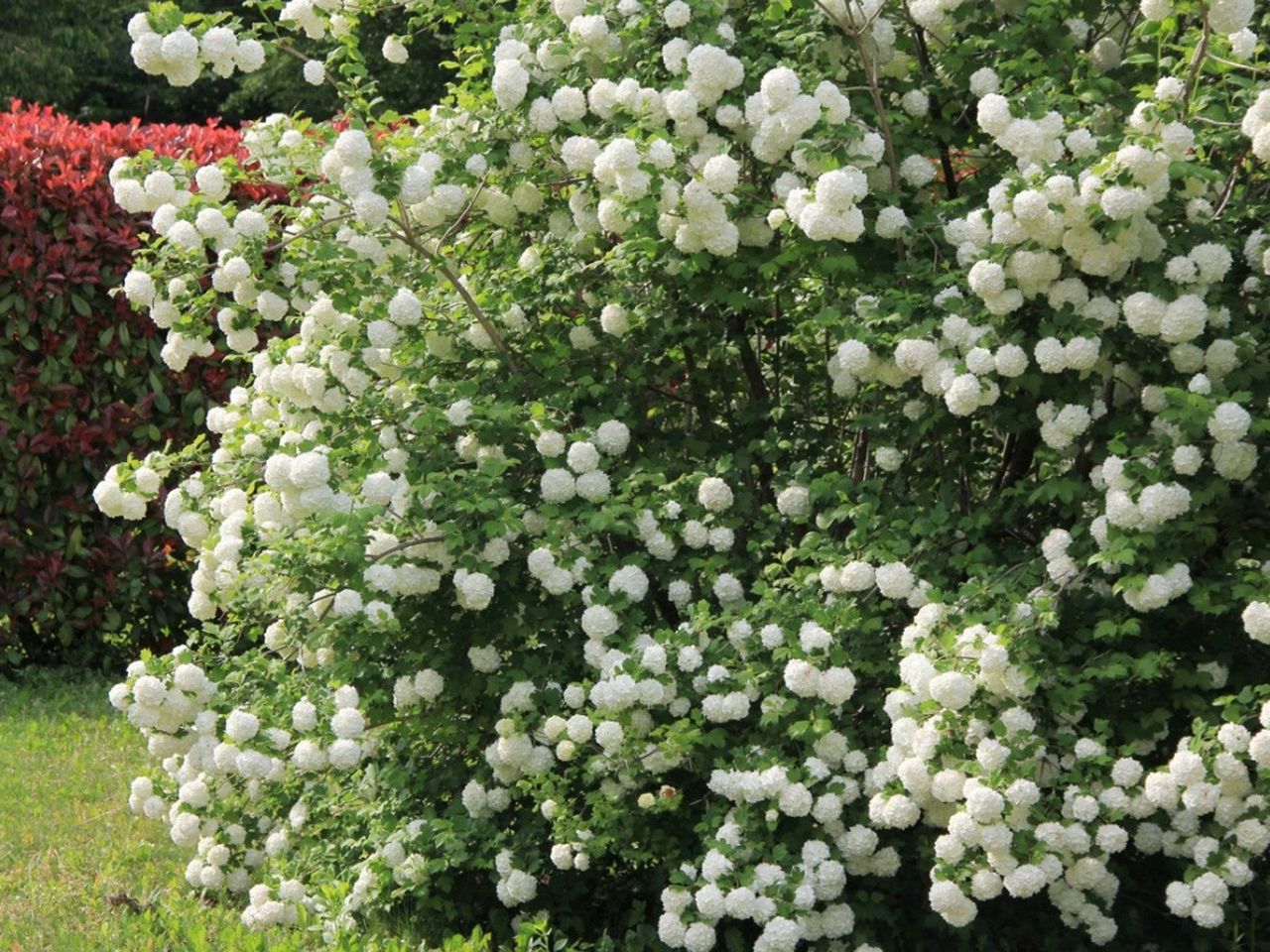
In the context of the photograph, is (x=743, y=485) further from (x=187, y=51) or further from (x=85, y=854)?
(x=85, y=854)

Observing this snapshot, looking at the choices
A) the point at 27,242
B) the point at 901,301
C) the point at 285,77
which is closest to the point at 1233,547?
the point at 901,301

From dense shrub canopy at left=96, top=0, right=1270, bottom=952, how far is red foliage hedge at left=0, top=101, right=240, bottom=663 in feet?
8.55

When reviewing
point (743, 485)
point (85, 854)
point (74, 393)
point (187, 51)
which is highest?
point (187, 51)

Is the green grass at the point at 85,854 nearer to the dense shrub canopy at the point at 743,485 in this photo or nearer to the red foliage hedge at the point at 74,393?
the dense shrub canopy at the point at 743,485

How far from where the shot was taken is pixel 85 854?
4508mm

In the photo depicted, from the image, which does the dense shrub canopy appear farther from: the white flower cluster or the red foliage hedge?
the red foliage hedge

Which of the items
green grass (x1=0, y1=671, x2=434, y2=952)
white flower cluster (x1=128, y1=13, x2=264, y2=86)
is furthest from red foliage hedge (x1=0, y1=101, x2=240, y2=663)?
white flower cluster (x1=128, y1=13, x2=264, y2=86)

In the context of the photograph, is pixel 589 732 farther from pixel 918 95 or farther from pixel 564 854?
pixel 918 95

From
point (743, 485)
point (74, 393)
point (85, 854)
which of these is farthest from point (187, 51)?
point (74, 393)

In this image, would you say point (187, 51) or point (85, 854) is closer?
point (187, 51)

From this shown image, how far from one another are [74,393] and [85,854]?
264 centimetres

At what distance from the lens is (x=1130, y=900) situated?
12.4ft

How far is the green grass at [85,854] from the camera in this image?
148 inches

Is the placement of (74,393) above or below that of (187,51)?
below
